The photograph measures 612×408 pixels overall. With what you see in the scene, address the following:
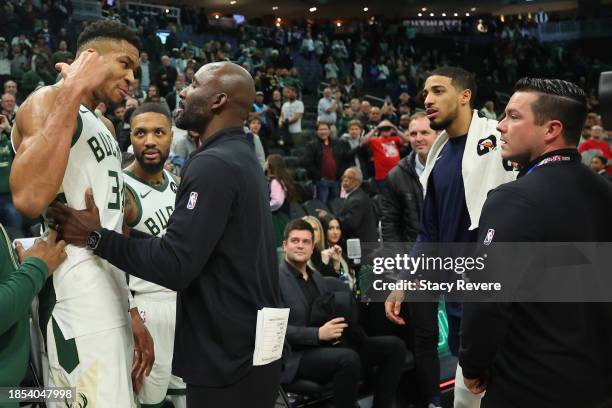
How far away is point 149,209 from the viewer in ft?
13.5

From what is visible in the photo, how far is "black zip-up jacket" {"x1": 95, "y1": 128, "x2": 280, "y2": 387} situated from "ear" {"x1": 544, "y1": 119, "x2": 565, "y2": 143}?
3.65 feet

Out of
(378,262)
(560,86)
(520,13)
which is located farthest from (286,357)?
(520,13)

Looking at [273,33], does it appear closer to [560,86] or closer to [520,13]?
[520,13]

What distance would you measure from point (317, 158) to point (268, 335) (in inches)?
329

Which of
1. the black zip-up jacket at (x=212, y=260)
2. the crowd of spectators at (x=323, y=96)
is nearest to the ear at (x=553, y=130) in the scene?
the black zip-up jacket at (x=212, y=260)

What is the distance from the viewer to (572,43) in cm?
3064

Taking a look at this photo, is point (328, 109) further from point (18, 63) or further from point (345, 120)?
point (18, 63)

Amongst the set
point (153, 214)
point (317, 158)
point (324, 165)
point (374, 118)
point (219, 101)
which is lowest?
point (324, 165)

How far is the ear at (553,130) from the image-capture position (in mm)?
2850

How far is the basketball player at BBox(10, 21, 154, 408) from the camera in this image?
262 cm

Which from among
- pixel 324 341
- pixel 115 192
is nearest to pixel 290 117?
pixel 324 341

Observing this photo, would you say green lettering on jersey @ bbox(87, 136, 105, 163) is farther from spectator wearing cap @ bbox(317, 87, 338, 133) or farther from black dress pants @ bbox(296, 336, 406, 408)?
spectator wearing cap @ bbox(317, 87, 338, 133)

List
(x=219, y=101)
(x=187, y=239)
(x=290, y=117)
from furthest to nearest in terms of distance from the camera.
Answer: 1. (x=290, y=117)
2. (x=219, y=101)
3. (x=187, y=239)

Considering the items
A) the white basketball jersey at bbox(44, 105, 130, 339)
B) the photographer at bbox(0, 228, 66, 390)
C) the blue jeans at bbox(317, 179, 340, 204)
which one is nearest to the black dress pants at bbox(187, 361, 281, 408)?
the white basketball jersey at bbox(44, 105, 130, 339)
